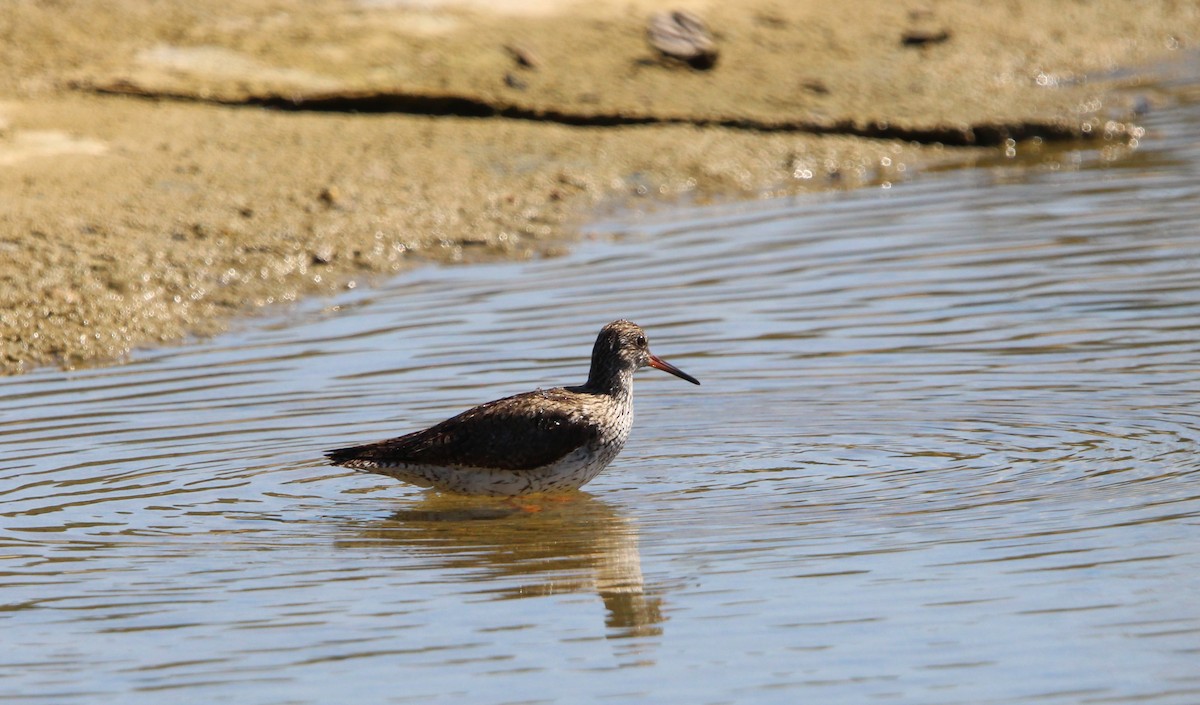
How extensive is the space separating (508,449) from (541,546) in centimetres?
106

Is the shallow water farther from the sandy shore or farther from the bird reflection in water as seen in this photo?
the sandy shore

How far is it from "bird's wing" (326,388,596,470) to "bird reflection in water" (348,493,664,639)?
268 mm

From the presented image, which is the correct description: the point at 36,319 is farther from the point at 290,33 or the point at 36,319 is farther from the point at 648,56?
the point at 648,56

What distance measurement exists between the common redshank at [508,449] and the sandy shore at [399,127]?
4.06 m

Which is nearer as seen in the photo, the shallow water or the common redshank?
the shallow water

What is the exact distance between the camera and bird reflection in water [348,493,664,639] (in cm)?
738

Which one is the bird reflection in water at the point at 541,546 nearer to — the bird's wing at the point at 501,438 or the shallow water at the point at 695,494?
the shallow water at the point at 695,494

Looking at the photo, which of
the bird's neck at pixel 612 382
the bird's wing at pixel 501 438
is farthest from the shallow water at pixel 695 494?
the bird's neck at pixel 612 382

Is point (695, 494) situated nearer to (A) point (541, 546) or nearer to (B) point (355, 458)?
(A) point (541, 546)

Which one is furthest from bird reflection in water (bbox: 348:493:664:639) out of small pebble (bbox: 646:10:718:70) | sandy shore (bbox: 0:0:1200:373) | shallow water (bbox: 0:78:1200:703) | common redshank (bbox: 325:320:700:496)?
small pebble (bbox: 646:10:718:70)

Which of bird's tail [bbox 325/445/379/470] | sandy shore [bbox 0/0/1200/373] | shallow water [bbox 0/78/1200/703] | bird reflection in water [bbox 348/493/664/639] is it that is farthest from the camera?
sandy shore [bbox 0/0/1200/373]

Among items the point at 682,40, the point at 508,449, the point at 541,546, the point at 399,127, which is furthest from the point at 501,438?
the point at 682,40

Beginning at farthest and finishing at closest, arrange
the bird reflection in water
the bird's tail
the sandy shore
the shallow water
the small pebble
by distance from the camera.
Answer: the small pebble < the sandy shore < the bird's tail < the bird reflection in water < the shallow water

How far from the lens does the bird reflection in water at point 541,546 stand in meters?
7.38
